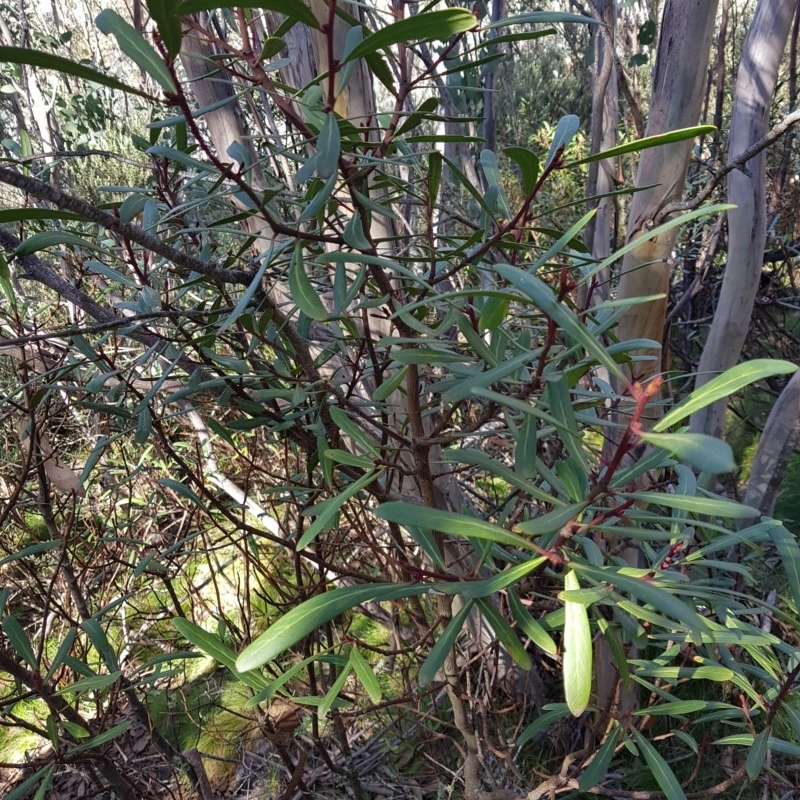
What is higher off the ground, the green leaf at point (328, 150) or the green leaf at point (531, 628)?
the green leaf at point (328, 150)

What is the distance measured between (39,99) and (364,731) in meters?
2.42

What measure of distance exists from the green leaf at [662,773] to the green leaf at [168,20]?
90 centimetres

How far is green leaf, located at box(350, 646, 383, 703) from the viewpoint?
0.58 m

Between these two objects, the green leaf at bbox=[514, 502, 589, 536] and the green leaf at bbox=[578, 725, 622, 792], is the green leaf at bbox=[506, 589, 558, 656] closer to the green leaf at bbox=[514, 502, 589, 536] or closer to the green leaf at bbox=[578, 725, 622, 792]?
the green leaf at bbox=[514, 502, 589, 536]

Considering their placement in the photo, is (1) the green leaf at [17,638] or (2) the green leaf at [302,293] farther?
(1) the green leaf at [17,638]

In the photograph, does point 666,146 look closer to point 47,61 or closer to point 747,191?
point 747,191

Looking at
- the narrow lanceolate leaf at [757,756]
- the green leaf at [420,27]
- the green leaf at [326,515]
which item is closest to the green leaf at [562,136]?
the green leaf at [420,27]

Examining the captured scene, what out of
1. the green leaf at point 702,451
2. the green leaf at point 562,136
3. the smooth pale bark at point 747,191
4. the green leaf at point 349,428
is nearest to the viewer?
the green leaf at point 702,451

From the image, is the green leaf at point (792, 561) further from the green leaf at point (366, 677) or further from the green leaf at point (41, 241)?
the green leaf at point (41, 241)

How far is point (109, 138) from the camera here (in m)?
3.38

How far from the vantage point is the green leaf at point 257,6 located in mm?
389

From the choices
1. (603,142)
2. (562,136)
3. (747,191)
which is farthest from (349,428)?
(603,142)

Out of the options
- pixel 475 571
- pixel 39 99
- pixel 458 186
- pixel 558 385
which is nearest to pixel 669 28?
pixel 558 385

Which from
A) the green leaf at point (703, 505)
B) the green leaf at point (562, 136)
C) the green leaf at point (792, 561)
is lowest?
the green leaf at point (792, 561)
